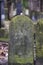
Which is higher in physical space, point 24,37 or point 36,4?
point 36,4

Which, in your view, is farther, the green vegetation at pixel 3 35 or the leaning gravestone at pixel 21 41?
the green vegetation at pixel 3 35

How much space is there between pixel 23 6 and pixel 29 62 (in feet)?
3.09

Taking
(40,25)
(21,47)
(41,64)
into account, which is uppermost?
(40,25)

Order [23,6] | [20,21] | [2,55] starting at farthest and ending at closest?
1. [23,6]
2. [2,55]
3. [20,21]

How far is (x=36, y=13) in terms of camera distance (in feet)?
11.7

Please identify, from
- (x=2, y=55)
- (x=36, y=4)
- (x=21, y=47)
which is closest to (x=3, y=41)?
(x=2, y=55)

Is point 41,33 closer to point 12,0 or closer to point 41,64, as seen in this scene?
point 41,64

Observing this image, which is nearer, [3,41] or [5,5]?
[3,41]

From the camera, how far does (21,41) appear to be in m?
2.87

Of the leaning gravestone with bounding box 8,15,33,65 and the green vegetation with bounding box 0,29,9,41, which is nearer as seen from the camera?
the leaning gravestone with bounding box 8,15,33,65

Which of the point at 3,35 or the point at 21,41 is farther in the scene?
the point at 3,35

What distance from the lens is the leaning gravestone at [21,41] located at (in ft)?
9.36

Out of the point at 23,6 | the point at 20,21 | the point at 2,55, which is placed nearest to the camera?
the point at 20,21

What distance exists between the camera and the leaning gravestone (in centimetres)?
285
